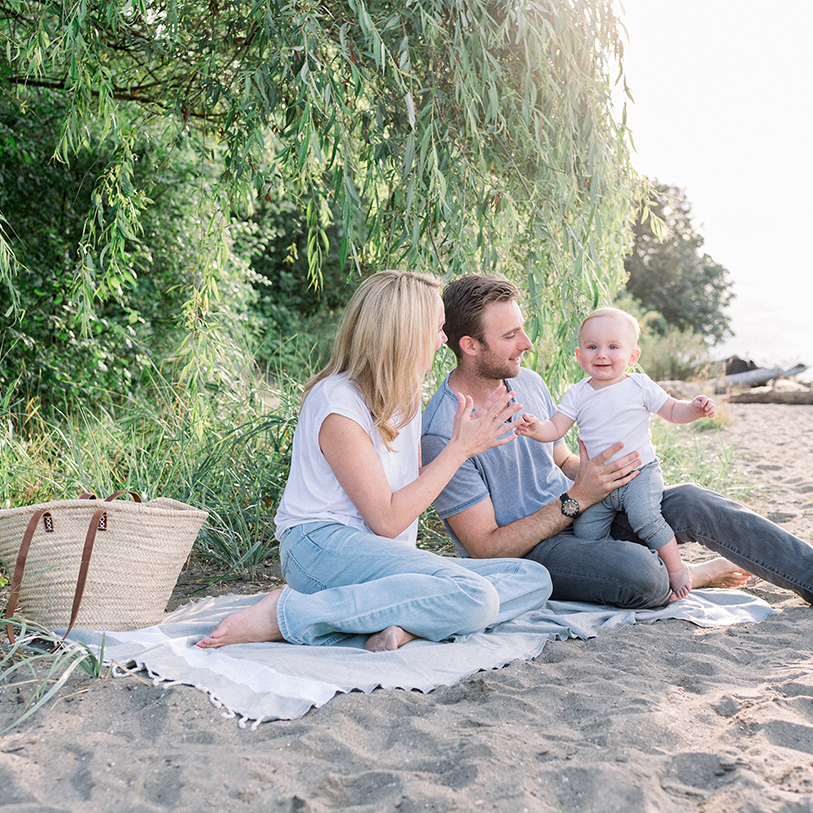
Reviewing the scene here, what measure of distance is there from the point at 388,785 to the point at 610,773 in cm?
45

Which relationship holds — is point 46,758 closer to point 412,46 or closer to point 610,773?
point 610,773

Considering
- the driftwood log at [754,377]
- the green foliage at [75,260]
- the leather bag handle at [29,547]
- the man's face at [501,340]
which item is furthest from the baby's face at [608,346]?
the driftwood log at [754,377]

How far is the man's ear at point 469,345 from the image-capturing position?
114 inches

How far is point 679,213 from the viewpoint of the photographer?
61.0ft

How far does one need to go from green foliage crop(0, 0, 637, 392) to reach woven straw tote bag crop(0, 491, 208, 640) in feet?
4.36

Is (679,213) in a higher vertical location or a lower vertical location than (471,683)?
higher

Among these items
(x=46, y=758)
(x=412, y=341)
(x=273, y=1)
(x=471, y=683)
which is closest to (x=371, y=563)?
(x=471, y=683)

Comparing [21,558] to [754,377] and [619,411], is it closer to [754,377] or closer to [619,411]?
[619,411]

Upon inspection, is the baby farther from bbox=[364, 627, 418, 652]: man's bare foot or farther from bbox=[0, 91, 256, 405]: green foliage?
bbox=[0, 91, 256, 405]: green foliage

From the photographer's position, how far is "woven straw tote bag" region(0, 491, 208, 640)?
239 cm

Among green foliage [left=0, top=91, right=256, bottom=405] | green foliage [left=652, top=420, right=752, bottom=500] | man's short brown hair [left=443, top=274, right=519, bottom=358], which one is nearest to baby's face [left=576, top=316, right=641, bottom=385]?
man's short brown hair [left=443, top=274, right=519, bottom=358]

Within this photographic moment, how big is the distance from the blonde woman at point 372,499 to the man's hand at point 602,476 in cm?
45

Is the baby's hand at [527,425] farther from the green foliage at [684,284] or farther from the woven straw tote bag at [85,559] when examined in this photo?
the green foliage at [684,284]

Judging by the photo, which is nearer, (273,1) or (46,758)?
(46,758)
